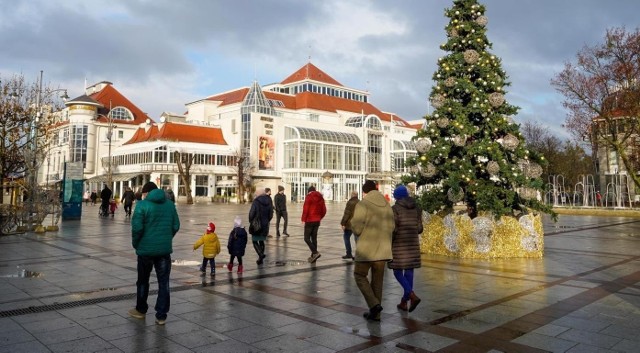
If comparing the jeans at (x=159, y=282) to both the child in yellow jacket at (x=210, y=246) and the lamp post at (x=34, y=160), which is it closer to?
the child in yellow jacket at (x=210, y=246)

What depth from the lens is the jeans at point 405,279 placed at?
6.19 metres

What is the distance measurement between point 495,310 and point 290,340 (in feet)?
9.77

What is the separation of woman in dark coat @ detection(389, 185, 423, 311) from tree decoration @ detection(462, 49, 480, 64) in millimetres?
7479

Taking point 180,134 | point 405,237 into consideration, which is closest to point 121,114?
point 180,134

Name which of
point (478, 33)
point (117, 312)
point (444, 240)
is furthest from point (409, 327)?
point (478, 33)

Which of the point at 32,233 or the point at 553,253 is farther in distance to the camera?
the point at 32,233

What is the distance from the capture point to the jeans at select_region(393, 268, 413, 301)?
619 centimetres

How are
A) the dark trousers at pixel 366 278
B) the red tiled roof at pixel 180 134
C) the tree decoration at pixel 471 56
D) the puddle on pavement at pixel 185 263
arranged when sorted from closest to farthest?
the dark trousers at pixel 366 278 < the puddle on pavement at pixel 185 263 < the tree decoration at pixel 471 56 < the red tiled roof at pixel 180 134

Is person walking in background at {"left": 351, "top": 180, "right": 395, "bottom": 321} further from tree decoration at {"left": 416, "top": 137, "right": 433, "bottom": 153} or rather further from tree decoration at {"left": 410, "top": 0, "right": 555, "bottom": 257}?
tree decoration at {"left": 416, "top": 137, "right": 433, "bottom": 153}

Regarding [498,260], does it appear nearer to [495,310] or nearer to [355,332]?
[495,310]

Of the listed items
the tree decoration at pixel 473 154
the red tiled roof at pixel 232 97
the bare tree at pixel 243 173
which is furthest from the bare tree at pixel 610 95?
the red tiled roof at pixel 232 97

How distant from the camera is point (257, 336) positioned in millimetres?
5004

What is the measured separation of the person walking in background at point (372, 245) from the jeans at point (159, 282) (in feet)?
7.58

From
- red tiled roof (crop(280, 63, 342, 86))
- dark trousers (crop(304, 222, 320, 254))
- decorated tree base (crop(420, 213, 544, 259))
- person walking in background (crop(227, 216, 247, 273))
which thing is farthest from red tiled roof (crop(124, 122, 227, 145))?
person walking in background (crop(227, 216, 247, 273))
